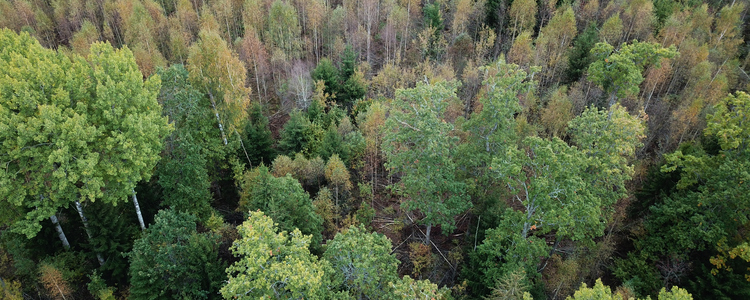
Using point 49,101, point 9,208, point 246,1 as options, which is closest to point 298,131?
point 49,101

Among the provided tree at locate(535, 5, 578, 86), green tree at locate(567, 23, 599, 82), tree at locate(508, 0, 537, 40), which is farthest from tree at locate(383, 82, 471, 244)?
tree at locate(508, 0, 537, 40)

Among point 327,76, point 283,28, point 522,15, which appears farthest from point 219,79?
point 522,15

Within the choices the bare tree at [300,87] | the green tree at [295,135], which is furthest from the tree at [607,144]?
the bare tree at [300,87]

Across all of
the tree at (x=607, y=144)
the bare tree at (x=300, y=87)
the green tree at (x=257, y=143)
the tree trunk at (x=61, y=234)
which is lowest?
the tree trunk at (x=61, y=234)

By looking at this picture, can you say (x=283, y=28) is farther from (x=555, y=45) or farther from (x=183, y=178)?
(x=555, y=45)

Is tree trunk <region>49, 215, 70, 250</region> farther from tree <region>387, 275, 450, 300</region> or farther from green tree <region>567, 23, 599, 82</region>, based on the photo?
green tree <region>567, 23, 599, 82</region>

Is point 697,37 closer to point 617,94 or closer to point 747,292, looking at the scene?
point 617,94

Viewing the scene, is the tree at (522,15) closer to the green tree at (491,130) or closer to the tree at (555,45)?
the tree at (555,45)
